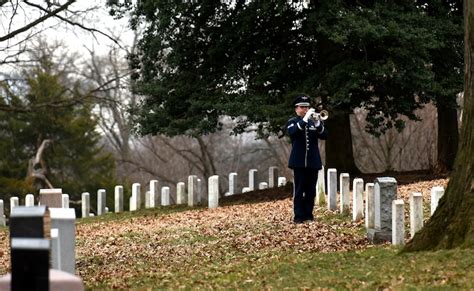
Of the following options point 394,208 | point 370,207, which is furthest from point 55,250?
point 370,207

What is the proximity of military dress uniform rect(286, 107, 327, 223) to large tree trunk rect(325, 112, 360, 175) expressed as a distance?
438 inches

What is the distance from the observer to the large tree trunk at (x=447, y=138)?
26953 millimetres

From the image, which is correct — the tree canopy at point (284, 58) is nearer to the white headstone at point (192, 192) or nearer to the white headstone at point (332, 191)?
the white headstone at point (192, 192)

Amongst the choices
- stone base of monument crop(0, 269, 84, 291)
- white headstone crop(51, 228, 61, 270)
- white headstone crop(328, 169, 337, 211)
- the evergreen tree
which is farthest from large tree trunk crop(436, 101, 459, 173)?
stone base of monument crop(0, 269, 84, 291)

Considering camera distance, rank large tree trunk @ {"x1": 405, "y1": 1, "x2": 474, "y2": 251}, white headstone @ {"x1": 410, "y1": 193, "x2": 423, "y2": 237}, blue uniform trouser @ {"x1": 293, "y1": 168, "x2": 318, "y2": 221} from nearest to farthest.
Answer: large tree trunk @ {"x1": 405, "y1": 1, "x2": 474, "y2": 251} < white headstone @ {"x1": 410, "y1": 193, "x2": 423, "y2": 237} < blue uniform trouser @ {"x1": 293, "y1": 168, "x2": 318, "y2": 221}

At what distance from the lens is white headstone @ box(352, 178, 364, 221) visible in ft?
50.5

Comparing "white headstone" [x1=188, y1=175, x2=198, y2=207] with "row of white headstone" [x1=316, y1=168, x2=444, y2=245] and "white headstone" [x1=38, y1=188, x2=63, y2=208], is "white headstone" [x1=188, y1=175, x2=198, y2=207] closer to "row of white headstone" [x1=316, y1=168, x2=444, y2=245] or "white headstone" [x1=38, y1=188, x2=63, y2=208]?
"row of white headstone" [x1=316, y1=168, x2=444, y2=245]

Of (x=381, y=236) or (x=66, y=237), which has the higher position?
Answer: (x=66, y=237)

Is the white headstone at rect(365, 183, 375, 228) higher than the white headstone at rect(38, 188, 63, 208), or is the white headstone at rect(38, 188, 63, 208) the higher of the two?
the white headstone at rect(38, 188, 63, 208)

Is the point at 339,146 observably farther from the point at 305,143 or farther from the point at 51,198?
the point at 51,198

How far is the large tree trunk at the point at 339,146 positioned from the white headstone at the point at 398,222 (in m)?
13.9

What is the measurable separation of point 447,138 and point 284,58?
563 cm

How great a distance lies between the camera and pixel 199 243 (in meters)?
14.8

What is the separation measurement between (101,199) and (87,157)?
17037mm
